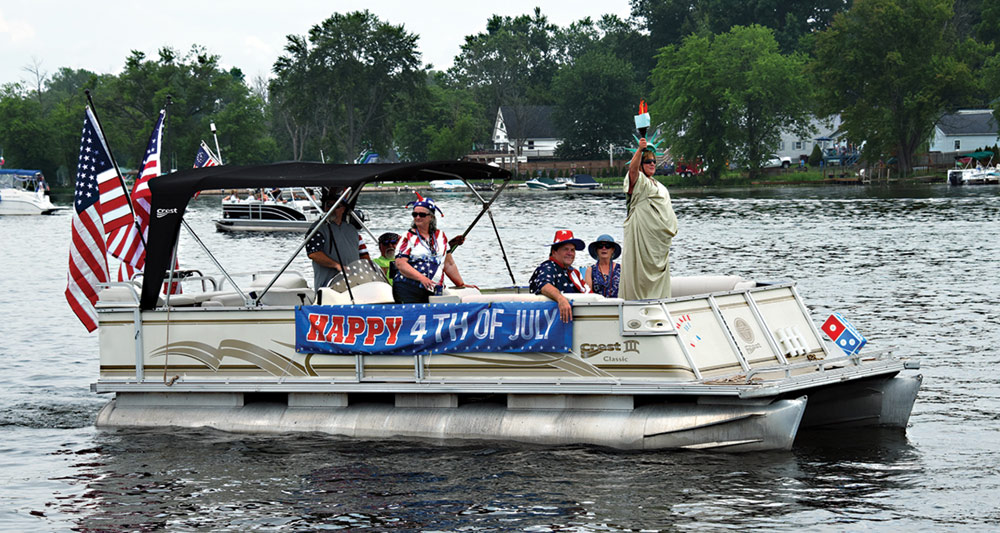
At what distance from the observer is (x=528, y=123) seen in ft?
462

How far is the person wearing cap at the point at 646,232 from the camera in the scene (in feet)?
37.7

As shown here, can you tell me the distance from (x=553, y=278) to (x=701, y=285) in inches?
72.1

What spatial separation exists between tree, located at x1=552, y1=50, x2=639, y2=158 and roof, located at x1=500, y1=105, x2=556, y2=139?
18850mm

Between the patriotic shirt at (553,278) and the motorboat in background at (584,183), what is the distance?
9598 cm

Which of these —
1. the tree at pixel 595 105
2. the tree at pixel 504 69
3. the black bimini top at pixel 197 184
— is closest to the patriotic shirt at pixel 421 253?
the black bimini top at pixel 197 184

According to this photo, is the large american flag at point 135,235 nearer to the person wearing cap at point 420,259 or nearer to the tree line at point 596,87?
the person wearing cap at point 420,259

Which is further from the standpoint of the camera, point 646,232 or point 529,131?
point 529,131

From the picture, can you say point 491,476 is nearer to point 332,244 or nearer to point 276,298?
point 332,244

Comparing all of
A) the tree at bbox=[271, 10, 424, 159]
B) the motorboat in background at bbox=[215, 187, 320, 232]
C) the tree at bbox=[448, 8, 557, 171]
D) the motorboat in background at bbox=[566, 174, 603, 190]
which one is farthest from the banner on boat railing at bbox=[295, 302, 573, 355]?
the tree at bbox=[448, 8, 557, 171]

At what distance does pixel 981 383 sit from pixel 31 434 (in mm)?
11542

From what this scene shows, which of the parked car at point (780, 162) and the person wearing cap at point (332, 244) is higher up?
the parked car at point (780, 162)

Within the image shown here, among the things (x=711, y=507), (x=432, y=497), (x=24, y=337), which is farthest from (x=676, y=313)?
(x=24, y=337)

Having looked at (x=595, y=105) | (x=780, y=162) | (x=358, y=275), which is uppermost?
(x=595, y=105)

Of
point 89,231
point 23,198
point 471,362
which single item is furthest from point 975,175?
point 471,362
